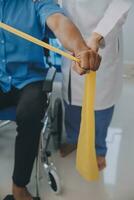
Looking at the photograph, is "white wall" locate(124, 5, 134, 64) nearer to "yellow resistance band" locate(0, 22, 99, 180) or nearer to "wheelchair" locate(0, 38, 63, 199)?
"wheelchair" locate(0, 38, 63, 199)

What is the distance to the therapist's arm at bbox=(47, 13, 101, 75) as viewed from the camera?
4.61ft

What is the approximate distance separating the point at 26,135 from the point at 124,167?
2.50 ft

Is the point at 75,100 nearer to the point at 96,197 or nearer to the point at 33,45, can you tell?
the point at 33,45

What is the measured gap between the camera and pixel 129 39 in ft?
10.5

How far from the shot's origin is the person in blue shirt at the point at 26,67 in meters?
1.65

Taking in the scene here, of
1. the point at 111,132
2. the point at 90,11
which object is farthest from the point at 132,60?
the point at 90,11

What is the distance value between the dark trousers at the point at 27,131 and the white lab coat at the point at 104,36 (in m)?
0.24

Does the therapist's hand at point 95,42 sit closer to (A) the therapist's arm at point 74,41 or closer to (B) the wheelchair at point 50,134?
(A) the therapist's arm at point 74,41

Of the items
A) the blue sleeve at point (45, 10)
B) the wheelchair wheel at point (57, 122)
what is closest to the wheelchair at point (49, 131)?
the wheelchair wheel at point (57, 122)

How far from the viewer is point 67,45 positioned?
161 cm

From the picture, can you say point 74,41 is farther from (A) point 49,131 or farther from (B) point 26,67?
(A) point 49,131

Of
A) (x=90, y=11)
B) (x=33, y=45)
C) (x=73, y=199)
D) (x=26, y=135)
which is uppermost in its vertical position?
(x=90, y=11)

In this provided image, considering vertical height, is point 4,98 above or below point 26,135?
above

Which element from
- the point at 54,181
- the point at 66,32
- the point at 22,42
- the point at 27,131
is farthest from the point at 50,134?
the point at 66,32
